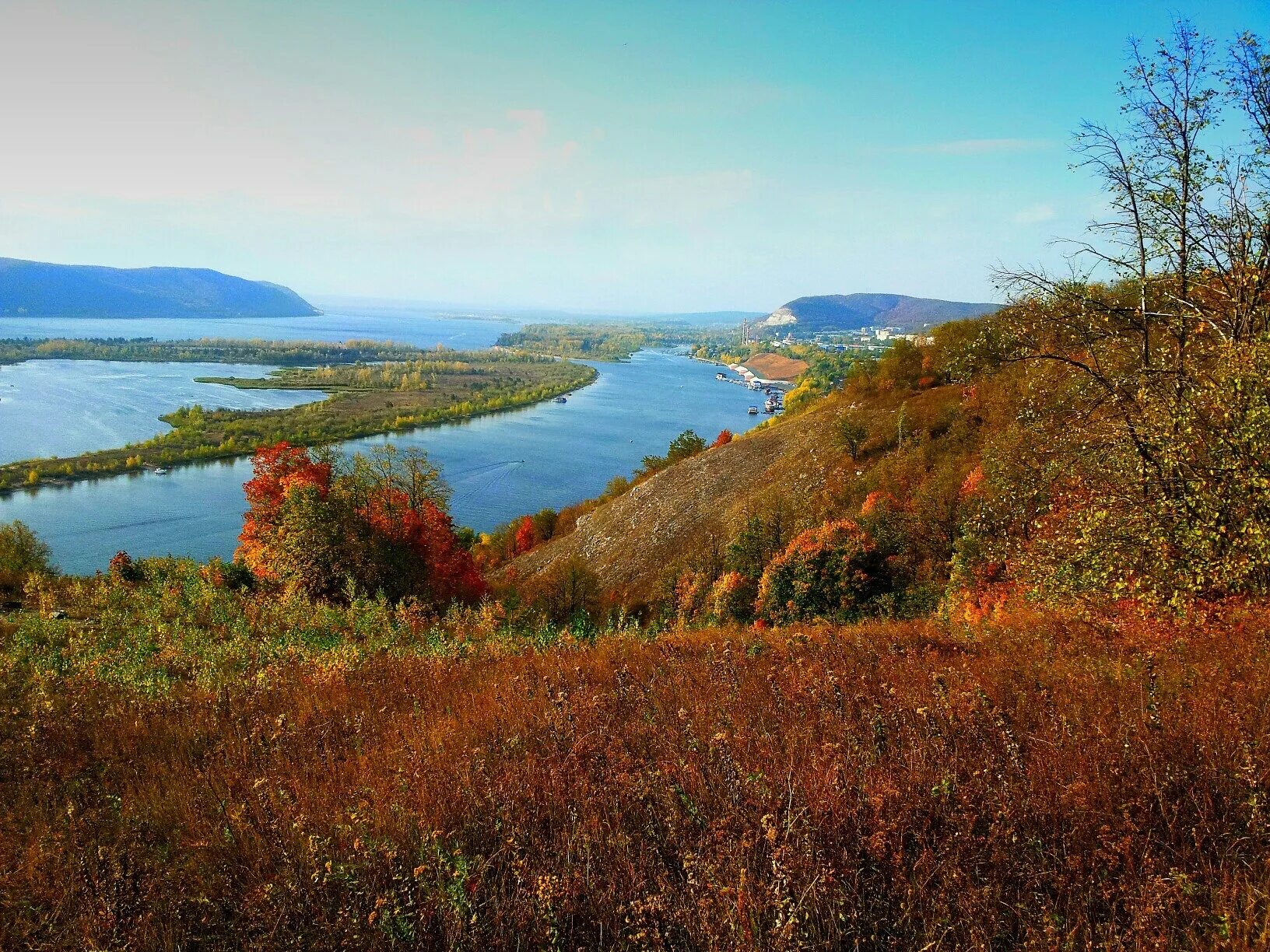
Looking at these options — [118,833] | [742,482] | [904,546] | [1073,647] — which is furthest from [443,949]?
[742,482]

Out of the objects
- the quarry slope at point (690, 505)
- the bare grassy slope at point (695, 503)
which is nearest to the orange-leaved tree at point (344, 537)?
the quarry slope at point (690, 505)

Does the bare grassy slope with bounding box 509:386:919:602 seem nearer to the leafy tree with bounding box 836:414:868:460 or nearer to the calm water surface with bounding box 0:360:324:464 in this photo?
the leafy tree with bounding box 836:414:868:460

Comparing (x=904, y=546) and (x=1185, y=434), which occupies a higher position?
(x=1185, y=434)

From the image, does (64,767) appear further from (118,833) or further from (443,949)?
(443,949)

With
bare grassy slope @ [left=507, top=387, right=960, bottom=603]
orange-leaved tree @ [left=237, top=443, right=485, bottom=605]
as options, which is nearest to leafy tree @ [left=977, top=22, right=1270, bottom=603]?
orange-leaved tree @ [left=237, top=443, right=485, bottom=605]

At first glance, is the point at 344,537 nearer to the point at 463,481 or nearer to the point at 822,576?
the point at 822,576

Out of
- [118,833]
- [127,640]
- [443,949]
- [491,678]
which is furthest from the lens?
[127,640]

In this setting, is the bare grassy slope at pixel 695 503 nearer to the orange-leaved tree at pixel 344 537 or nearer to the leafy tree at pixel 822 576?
the leafy tree at pixel 822 576
